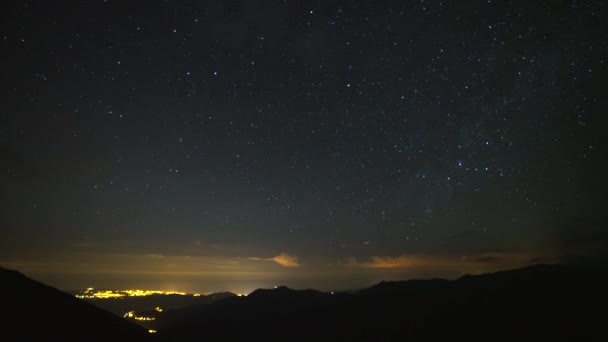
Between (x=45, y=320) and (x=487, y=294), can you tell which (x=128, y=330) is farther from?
(x=487, y=294)

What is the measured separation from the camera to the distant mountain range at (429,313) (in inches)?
2411

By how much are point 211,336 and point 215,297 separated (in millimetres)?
97452

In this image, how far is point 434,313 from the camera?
7162cm

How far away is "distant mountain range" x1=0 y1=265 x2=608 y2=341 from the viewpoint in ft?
201

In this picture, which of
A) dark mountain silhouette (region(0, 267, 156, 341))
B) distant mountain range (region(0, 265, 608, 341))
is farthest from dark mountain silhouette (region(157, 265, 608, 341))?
dark mountain silhouette (region(0, 267, 156, 341))

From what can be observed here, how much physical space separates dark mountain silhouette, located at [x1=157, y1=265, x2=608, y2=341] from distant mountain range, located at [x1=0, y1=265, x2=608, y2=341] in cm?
18

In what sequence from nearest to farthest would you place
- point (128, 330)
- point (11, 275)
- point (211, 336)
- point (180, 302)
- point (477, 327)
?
point (11, 275) < point (128, 330) < point (477, 327) < point (211, 336) < point (180, 302)

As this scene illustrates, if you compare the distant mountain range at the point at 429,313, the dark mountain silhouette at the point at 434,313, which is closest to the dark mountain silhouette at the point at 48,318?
the distant mountain range at the point at 429,313

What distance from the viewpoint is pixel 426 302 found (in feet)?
260

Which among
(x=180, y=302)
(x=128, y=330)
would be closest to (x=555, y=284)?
(x=128, y=330)

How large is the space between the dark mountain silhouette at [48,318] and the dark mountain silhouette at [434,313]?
4006 cm

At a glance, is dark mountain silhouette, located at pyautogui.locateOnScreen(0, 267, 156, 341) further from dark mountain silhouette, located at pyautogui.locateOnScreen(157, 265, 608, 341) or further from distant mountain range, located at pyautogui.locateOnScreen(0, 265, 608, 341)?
dark mountain silhouette, located at pyautogui.locateOnScreen(157, 265, 608, 341)

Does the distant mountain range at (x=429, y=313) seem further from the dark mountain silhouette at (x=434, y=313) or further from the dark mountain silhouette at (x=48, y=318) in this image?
the dark mountain silhouette at (x=48, y=318)

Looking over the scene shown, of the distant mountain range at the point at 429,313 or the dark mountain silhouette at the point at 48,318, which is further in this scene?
the distant mountain range at the point at 429,313
